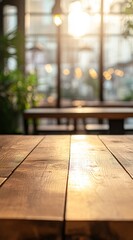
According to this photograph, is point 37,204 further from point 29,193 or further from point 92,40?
point 92,40

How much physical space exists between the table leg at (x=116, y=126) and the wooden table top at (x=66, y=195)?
119 inches

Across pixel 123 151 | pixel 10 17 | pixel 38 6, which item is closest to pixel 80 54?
pixel 38 6

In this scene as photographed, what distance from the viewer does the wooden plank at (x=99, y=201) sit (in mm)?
696

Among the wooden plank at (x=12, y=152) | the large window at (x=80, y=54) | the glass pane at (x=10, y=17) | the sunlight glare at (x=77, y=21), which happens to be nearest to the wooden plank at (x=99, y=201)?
the wooden plank at (x=12, y=152)

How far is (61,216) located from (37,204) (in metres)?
0.09

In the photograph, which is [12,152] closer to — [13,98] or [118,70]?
[13,98]

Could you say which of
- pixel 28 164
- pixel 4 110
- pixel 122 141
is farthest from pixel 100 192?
pixel 4 110

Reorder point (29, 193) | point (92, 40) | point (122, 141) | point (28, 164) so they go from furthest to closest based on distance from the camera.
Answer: point (92, 40) → point (122, 141) → point (28, 164) → point (29, 193)

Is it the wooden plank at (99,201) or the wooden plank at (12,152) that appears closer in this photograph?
the wooden plank at (99,201)

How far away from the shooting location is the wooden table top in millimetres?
700

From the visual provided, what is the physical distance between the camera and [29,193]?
2.85 feet

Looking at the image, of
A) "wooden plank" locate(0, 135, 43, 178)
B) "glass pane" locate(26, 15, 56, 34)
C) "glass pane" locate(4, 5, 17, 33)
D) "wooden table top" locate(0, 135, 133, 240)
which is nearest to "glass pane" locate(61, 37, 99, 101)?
"glass pane" locate(26, 15, 56, 34)

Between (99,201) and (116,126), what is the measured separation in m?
3.75

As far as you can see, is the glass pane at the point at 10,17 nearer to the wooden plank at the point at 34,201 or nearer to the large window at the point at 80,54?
the large window at the point at 80,54
